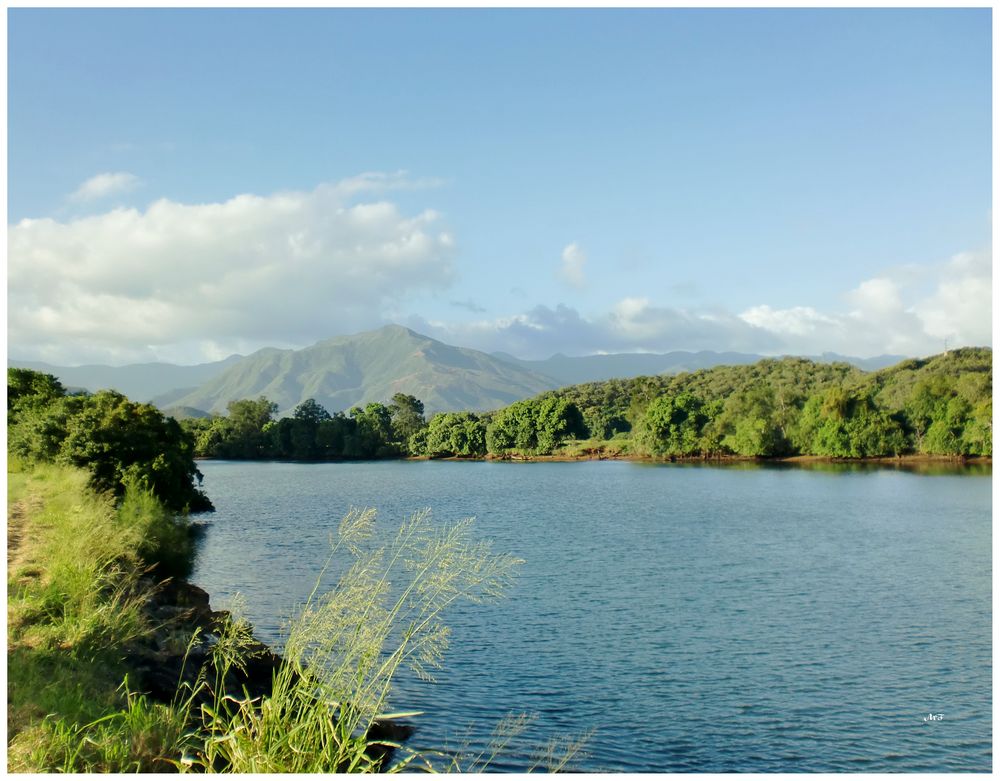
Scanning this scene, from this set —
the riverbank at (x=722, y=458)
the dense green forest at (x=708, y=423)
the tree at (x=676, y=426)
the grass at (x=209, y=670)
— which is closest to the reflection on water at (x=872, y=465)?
the riverbank at (x=722, y=458)

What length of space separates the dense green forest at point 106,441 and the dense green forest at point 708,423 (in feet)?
110

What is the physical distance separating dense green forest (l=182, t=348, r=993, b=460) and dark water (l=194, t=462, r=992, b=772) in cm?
3626

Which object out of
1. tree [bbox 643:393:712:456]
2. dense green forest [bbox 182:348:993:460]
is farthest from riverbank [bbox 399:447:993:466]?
tree [bbox 643:393:712:456]

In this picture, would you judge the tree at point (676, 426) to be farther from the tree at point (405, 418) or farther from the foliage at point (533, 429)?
the tree at point (405, 418)

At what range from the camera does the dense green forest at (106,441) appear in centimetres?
2697

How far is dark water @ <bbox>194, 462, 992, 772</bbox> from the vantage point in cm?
1059

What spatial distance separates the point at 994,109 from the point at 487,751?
28.5ft

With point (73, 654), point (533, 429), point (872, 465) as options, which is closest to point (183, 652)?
point (73, 654)

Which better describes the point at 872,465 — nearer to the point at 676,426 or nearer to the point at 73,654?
the point at 676,426

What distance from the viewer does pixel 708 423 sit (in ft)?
272

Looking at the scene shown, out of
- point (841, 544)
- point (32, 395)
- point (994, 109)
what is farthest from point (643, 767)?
point (32, 395)

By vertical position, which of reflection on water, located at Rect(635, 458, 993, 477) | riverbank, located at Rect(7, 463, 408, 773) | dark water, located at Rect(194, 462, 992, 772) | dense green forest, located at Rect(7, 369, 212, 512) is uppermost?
dense green forest, located at Rect(7, 369, 212, 512)

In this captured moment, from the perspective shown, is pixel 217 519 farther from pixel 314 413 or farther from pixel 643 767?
pixel 314 413

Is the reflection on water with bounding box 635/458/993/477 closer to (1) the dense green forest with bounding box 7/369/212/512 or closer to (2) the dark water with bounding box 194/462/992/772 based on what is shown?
(2) the dark water with bounding box 194/462/992/772
